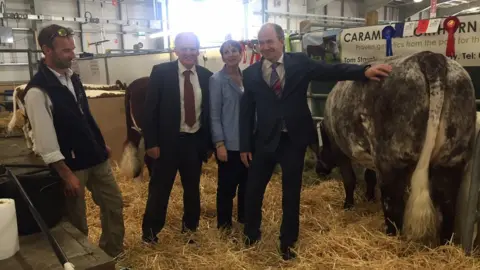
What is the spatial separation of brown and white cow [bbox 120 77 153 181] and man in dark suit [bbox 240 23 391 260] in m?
2.05

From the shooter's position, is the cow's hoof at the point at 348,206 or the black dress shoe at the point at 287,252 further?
the cow's hoof at the point at 348,206

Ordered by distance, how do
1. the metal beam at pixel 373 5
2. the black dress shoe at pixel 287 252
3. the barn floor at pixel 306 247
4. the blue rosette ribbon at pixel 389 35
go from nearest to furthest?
the barn floor at pixel 306 247 → the black dress shoe at pixel 287 252 → the blue rosette ribbon at pixel 389 35 → the metal beam at pixel 373 5

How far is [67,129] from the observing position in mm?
2293

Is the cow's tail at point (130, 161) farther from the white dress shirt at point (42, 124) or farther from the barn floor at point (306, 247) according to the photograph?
the white dress shirt at point (42, 124)

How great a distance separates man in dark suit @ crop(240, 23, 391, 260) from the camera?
2.51 m

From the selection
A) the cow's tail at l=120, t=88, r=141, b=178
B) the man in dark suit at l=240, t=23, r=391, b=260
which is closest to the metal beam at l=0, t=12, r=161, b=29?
the cow's tail at l=120, t=88, r=141, b=178

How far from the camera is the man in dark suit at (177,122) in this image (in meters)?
2.82

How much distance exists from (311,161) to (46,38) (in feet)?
11.8

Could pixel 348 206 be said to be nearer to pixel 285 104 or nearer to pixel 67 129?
pixel 285 104

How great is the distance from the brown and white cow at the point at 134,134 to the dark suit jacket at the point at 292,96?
6.82 feet

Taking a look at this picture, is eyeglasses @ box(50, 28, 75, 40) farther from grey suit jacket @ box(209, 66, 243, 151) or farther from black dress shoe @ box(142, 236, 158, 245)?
black dress shoe @ box(142, 236, 158, 245)

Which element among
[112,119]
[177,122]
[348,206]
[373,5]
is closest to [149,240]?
[177,122]

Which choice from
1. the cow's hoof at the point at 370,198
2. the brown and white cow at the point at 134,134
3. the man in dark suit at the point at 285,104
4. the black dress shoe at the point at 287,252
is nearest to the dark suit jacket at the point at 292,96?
the man in dark suit at the point at 285,104

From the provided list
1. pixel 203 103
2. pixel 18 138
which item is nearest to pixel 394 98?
pixel 203 103
